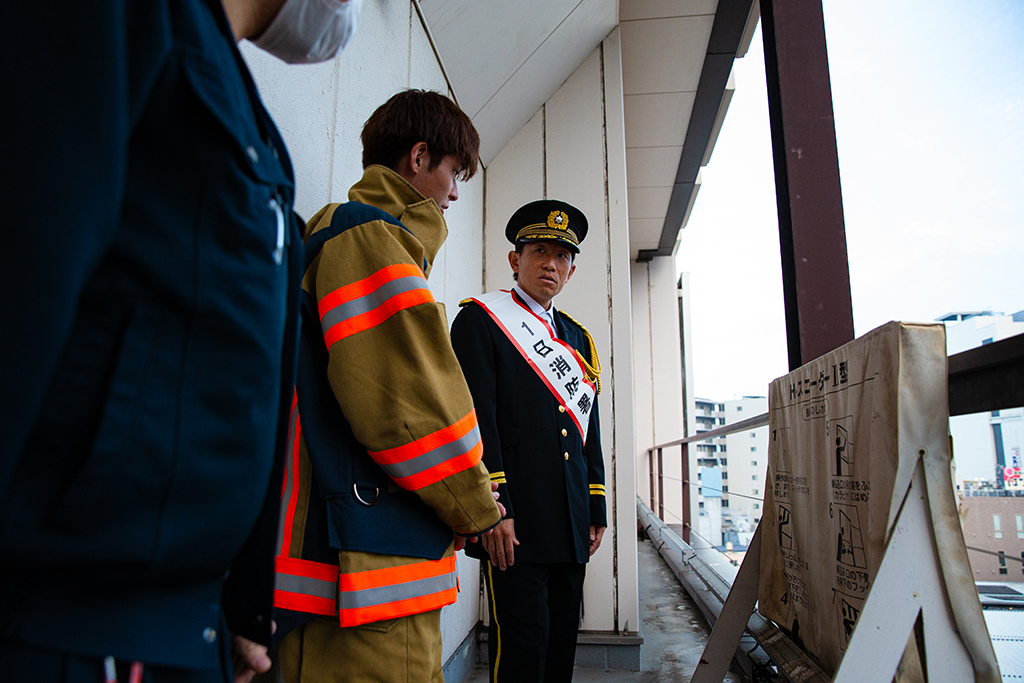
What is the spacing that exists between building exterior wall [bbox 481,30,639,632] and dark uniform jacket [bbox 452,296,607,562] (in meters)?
0.93

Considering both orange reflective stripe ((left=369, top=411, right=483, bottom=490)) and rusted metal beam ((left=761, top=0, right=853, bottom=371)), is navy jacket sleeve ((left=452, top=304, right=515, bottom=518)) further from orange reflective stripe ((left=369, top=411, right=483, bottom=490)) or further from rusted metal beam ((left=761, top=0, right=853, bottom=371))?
rusted metal beam ((left=761, top=0, right=853, bottom=371))

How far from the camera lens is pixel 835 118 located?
186cm

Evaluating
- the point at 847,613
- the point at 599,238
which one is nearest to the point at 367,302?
the point at 847,613

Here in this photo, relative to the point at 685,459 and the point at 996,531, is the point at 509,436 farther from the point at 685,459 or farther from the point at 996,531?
the point at 685,459

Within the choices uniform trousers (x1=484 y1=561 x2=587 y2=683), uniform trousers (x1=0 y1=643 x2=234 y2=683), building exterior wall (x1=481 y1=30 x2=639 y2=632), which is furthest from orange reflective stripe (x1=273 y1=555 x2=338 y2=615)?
building exterior wall (x1=481 y1=30 x2=639 y2=632)

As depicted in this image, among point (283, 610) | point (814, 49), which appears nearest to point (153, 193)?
point (283, 610)

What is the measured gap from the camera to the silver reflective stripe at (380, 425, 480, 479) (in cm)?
71

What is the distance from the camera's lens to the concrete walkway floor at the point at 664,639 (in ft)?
7.07

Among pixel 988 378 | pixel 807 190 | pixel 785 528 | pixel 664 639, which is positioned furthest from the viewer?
pixel 664 639

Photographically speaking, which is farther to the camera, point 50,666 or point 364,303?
point 364,303

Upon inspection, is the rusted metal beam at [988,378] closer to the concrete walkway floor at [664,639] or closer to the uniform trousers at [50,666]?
the uniform trousers at [50,666]

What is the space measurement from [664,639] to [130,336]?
2.72 metres

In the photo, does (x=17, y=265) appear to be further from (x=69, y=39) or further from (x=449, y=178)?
(x=449, y=178)

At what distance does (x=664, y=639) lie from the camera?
255 cm
